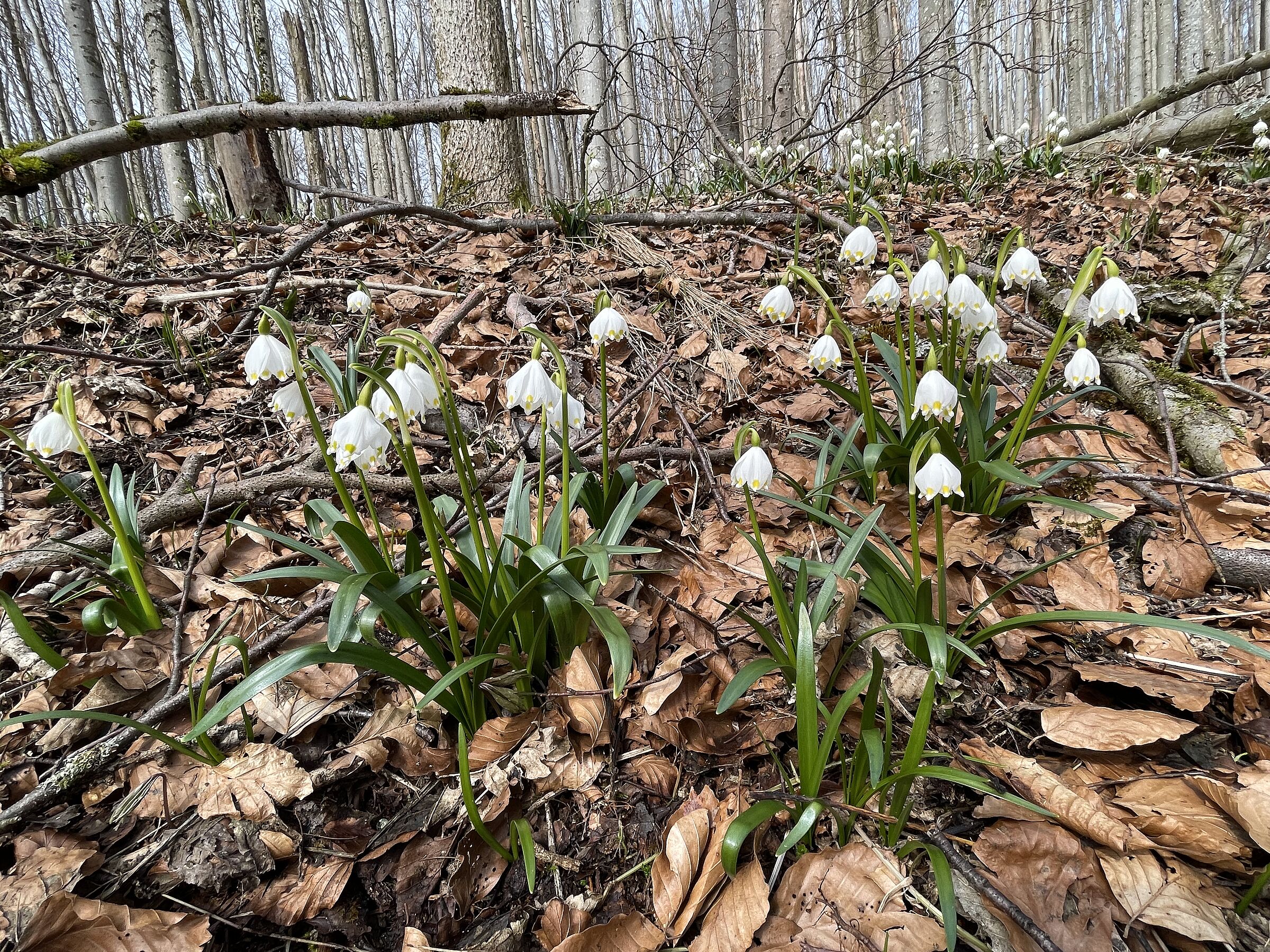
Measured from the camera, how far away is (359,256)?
3914 millimetres

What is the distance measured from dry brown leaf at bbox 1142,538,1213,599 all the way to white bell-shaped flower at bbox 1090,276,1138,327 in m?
0.70

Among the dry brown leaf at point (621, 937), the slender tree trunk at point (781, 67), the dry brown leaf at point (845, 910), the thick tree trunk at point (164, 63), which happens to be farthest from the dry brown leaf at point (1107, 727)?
the thick tree trunk at point (164, 63)

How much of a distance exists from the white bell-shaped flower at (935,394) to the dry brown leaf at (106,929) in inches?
81.1

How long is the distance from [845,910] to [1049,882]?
38cm

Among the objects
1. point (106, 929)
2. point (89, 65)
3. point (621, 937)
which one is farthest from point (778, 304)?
point (89, 65)

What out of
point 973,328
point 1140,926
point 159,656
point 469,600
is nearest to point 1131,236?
point 973,328

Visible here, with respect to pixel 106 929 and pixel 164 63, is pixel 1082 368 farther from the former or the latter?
pixel 164 63

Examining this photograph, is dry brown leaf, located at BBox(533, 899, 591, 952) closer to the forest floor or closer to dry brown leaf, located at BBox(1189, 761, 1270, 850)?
the forest floor

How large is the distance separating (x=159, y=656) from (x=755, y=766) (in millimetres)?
1632

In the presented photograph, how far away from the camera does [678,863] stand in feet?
4.24

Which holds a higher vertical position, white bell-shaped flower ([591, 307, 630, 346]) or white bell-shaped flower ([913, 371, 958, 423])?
white bell-shaped flower ([591, 307, 630, 346])

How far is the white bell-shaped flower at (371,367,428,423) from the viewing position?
1383 millimetres

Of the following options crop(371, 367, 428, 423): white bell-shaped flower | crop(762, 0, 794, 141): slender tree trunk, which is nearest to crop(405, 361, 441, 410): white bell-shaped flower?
crop(371, 367, 428, 423): white bell-shaped flower

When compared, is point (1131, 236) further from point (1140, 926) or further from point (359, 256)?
point (359, 256)
